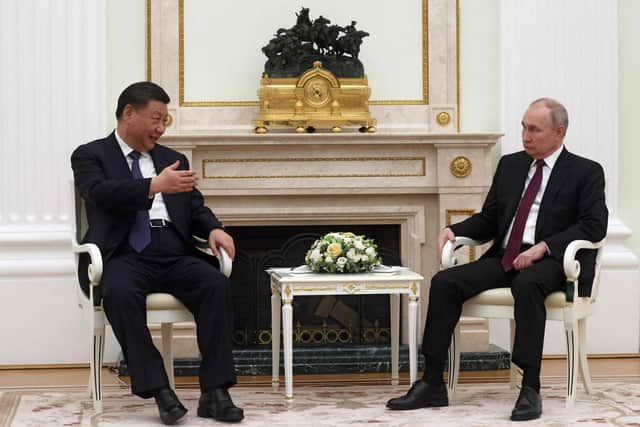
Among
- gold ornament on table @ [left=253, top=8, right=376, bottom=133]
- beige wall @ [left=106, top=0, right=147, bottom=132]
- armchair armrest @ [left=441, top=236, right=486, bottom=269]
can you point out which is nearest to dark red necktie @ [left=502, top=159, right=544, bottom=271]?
armchair armrest @ [left=441, top=236, right=486, bottom=269]

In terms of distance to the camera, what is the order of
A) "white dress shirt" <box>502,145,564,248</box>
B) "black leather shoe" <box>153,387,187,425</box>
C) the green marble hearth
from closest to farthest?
"black leather shoe" <box>153,387,187,425</box>
"white dress shirt" <box>502,145,564,248</box>
the green marble hearth

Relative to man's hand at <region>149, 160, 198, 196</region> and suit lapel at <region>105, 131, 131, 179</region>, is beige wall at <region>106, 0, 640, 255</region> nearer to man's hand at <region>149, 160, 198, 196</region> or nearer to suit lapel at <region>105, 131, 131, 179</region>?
suit lapel at <region>105, 131, 131, 179</region>

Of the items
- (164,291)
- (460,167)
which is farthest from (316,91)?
(164,291)

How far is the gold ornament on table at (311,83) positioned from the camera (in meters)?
6.14

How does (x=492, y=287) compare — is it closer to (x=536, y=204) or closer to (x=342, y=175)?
(x=536, y=204)

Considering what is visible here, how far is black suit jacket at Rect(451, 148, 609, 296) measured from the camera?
16.1 ft

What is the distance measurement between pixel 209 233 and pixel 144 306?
537 mm

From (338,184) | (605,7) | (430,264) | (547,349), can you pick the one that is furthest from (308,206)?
(605,7)

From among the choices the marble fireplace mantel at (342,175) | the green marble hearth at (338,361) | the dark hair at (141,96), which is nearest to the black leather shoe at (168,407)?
the dark hair at (141,96)

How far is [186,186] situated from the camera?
4668 millimetres

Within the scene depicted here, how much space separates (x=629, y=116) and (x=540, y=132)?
167 centimetres

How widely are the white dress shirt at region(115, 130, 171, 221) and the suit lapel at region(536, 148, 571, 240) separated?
1655 millimetres

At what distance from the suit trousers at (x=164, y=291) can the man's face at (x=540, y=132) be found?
151 centimetres

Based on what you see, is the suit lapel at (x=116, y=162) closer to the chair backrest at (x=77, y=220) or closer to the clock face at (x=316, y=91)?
the chair backrest at (x=77, y=220)
